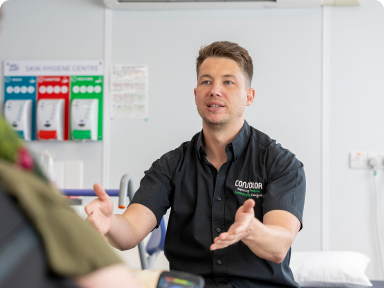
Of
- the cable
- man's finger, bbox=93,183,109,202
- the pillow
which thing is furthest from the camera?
the cable

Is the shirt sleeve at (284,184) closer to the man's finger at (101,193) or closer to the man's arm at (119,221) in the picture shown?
the man's arm at (119,221)

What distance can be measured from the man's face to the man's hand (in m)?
0.56

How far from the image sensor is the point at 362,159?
2689 mm

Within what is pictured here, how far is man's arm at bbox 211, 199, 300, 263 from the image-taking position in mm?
919

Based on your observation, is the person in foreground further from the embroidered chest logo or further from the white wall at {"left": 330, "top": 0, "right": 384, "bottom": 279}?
the white wall at {"left": 330, "top": 0, "right": 384, "bottom": 279}

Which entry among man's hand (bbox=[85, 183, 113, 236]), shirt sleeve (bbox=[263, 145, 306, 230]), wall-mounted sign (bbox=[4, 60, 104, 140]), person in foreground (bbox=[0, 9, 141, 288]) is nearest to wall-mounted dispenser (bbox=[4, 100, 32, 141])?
wall-mounted sign (bbox=[4, 60, 104, 140])

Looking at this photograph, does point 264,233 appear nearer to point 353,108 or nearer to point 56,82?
point 353,108

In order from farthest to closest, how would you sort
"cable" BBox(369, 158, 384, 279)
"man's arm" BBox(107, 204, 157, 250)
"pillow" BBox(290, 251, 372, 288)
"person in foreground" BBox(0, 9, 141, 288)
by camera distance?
"cable" BBox(369, 158, 384, 279)
"pillow" BBox(290, 251, 372, 288)
"man's arm" BBox(107, 204, 157, 250)
"person in foreground" BBox(0, 9, 141, 288)

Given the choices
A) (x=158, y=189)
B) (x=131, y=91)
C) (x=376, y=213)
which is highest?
(x=131, y=91)

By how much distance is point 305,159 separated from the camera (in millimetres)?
2732

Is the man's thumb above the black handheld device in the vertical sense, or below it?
above

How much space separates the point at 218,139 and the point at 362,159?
5.38ft

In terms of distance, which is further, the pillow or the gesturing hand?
the pillow

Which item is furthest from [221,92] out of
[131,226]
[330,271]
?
[330,271]
